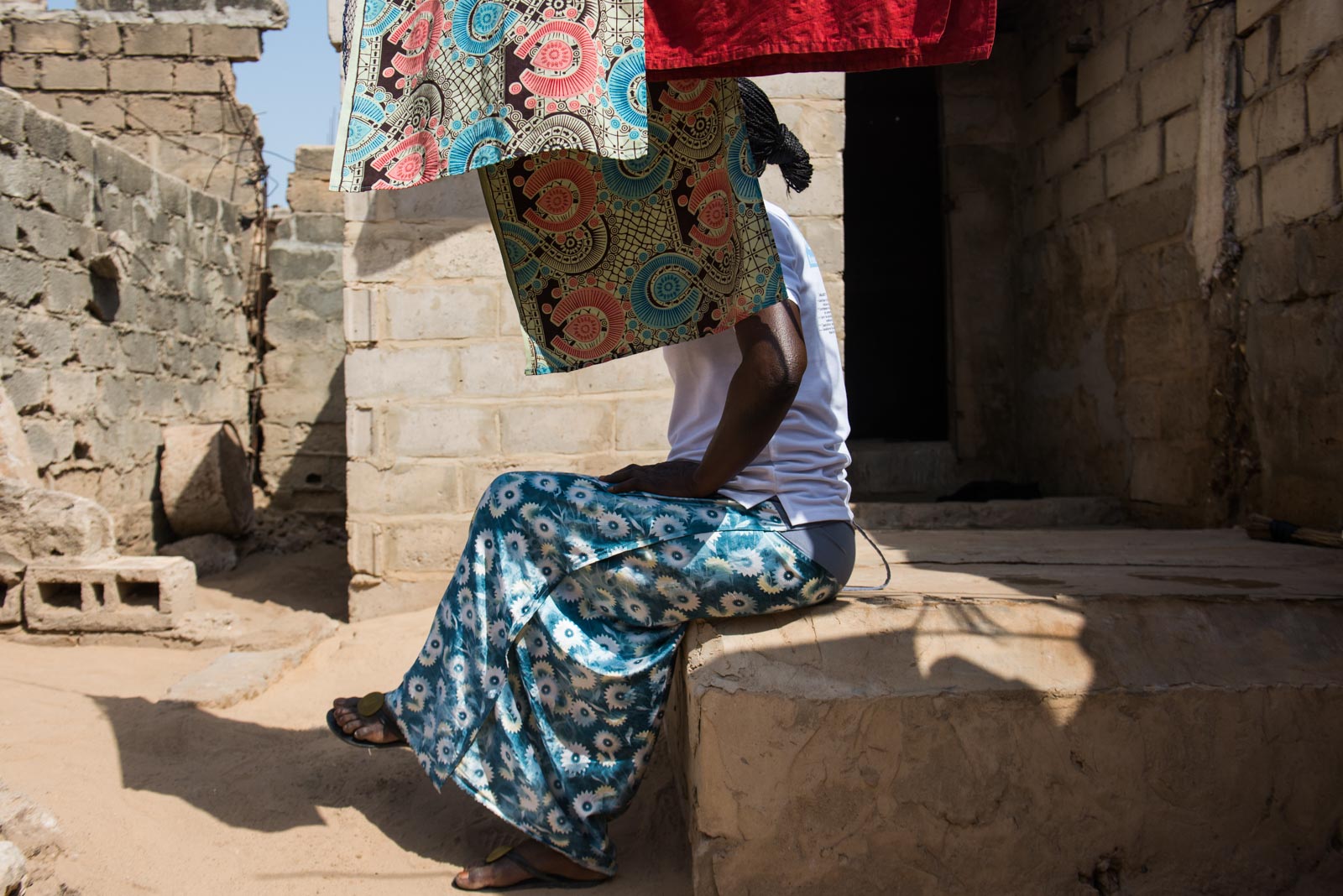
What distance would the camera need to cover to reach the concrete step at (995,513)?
5035 millimetres

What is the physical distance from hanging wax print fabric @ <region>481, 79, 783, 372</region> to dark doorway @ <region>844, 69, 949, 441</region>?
5.37 m

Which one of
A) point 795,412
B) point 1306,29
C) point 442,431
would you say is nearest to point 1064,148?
point 1306,29

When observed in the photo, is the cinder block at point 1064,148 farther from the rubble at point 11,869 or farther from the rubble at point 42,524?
the rubble at point 11,869

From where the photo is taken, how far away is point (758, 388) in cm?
211

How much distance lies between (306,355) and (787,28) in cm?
717

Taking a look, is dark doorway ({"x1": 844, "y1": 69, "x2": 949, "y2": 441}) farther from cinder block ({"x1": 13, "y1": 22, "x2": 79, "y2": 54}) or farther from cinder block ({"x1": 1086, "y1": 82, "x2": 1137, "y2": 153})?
cinder block ({"x1": 13, "y1": 22, "x2": 79, "y2": 54})

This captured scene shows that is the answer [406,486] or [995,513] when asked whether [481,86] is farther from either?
[995,513]

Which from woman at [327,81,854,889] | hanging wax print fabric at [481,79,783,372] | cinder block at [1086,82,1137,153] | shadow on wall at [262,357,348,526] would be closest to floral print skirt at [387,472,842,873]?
woman at [327,81,854,889]

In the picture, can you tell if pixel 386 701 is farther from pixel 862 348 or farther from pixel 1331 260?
pixel 862 348

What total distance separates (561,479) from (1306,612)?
6.07 feet

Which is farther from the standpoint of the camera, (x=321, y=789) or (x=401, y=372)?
(x=401, y=372)

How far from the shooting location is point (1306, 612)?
245 cm

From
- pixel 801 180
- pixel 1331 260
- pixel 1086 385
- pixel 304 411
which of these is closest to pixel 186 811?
pixel 801 180

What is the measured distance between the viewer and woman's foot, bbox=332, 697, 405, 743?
8.00ft
